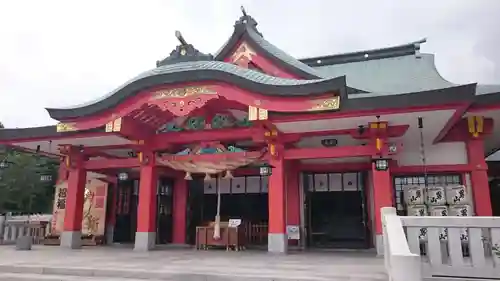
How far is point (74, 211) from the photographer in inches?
511

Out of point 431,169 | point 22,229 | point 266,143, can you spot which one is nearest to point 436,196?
point 431,169

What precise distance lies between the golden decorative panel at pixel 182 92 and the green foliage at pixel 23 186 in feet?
46.6

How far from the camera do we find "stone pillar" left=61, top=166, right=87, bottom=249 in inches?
503

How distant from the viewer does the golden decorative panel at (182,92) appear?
33.7 ft

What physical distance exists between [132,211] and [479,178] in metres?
12.6

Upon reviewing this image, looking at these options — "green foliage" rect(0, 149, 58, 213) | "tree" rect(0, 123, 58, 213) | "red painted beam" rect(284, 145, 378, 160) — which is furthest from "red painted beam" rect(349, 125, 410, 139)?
"green foliage" rect(0, 149, 58, 213)

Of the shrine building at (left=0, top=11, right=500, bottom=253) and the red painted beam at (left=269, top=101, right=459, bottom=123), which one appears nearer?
the red painted beam at (left=269, top=101, right=459, bottom=123)

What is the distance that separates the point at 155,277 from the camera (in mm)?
6512

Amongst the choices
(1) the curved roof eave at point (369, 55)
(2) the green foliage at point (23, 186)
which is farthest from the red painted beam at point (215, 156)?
(2) the green foliage at point (23, 186)

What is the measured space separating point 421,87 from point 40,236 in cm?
1511

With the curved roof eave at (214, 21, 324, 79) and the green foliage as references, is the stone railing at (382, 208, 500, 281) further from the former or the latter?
the green foliage

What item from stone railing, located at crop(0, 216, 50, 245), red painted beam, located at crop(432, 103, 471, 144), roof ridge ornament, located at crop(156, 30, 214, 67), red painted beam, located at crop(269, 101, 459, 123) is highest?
roof ridge ornament, located at crop(156, 30, 214, 67)

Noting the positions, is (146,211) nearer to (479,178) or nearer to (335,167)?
(335,167)

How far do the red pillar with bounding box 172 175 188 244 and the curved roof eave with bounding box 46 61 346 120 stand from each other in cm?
498
